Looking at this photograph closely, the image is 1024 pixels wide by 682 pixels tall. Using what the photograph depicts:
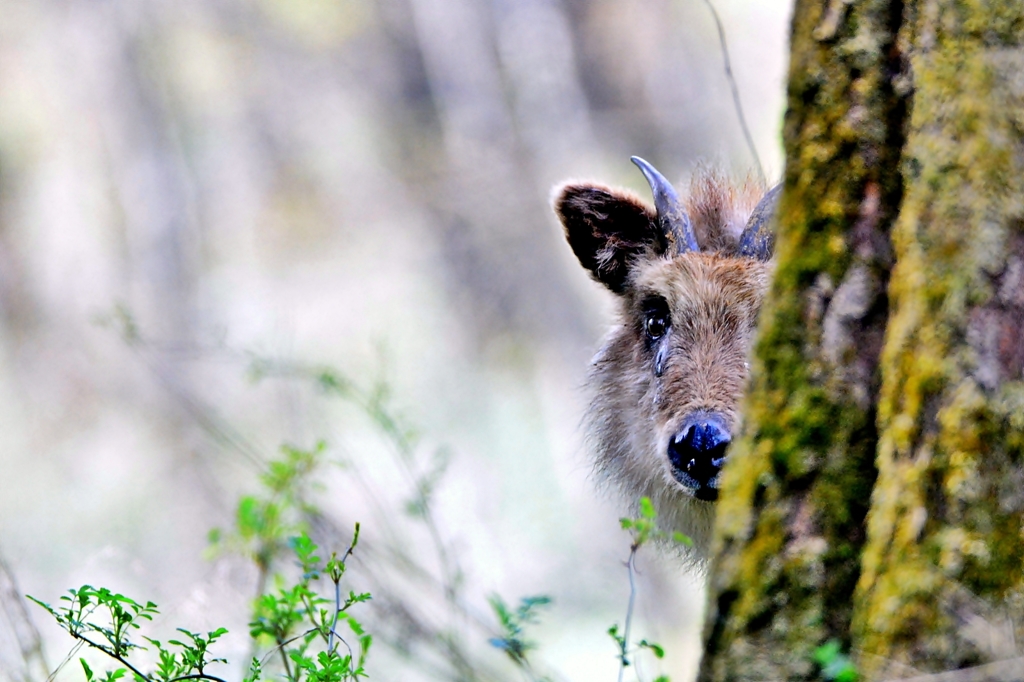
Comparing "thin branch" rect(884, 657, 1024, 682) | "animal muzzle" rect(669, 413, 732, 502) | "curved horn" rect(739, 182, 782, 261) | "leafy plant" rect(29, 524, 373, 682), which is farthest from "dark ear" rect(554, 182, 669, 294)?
"thin branch" rect(884, 657, 1024, 682)

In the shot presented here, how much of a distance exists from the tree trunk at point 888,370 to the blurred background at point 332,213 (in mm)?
11516

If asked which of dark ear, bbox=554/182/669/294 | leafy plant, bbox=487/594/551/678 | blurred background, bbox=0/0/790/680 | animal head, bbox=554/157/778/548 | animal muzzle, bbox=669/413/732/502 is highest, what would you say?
blurred background, bbox=0/0/790/680

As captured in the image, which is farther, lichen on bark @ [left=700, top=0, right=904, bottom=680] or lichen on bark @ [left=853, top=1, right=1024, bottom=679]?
lichen on bark @ [left=700, top=0, right=904, bottom=680]

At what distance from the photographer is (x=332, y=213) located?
1933 cm

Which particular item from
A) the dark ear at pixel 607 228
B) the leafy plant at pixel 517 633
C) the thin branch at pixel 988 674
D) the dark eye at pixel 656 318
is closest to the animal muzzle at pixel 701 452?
the dark eye at pixel 656 318

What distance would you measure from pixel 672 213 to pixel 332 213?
49.0ft

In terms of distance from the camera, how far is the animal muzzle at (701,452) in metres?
4.20

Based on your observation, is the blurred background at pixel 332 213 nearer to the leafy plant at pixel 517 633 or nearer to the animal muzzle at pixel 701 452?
the animal muzzle at pixel 701 452

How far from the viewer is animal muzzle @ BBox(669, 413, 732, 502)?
13.8 feet

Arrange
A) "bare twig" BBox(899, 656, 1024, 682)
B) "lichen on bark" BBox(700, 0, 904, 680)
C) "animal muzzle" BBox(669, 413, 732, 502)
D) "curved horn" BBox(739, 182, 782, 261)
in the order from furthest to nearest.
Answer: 1. "curved horn" BBox(739, 182, 782, 261)
2. "animal muzzle" BBox(669, 413, 732, 502)
3. "lichen on bark" BBox(700, 0, 904, 680)
4. "bare twig" BBox(899, 656, 1024, 682)

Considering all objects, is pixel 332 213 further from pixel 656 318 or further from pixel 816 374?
pixel 816 374

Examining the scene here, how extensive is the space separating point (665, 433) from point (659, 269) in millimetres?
973

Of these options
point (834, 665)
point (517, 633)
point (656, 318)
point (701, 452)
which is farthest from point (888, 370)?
point (656, 318)

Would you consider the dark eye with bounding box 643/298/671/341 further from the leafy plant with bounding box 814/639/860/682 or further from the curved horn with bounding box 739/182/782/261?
the leafy plant with bounding box 814/639/860/682
